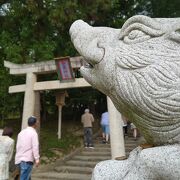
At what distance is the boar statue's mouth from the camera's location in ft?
5.82

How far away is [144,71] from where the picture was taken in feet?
5.32

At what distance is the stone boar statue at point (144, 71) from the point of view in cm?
157

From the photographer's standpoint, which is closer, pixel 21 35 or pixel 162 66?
pixel 162 66

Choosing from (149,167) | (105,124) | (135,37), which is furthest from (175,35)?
(105,124)

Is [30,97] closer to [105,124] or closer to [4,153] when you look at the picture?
[105,124]

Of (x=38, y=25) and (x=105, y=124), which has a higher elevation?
(x=38, y=25)

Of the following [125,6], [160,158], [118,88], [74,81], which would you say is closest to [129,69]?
[118,88]

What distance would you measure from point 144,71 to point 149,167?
426 mm

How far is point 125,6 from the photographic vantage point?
14867 mm

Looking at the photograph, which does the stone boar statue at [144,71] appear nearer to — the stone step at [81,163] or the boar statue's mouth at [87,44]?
the boar statue's mouth at [87,44]

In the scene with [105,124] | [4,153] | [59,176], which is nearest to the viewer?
[4,153]

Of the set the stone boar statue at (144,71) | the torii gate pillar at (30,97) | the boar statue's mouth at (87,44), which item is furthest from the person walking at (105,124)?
the stone boar statue at (144,71)

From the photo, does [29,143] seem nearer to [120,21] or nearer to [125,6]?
[120,21]

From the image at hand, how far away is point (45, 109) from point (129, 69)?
1490cm
